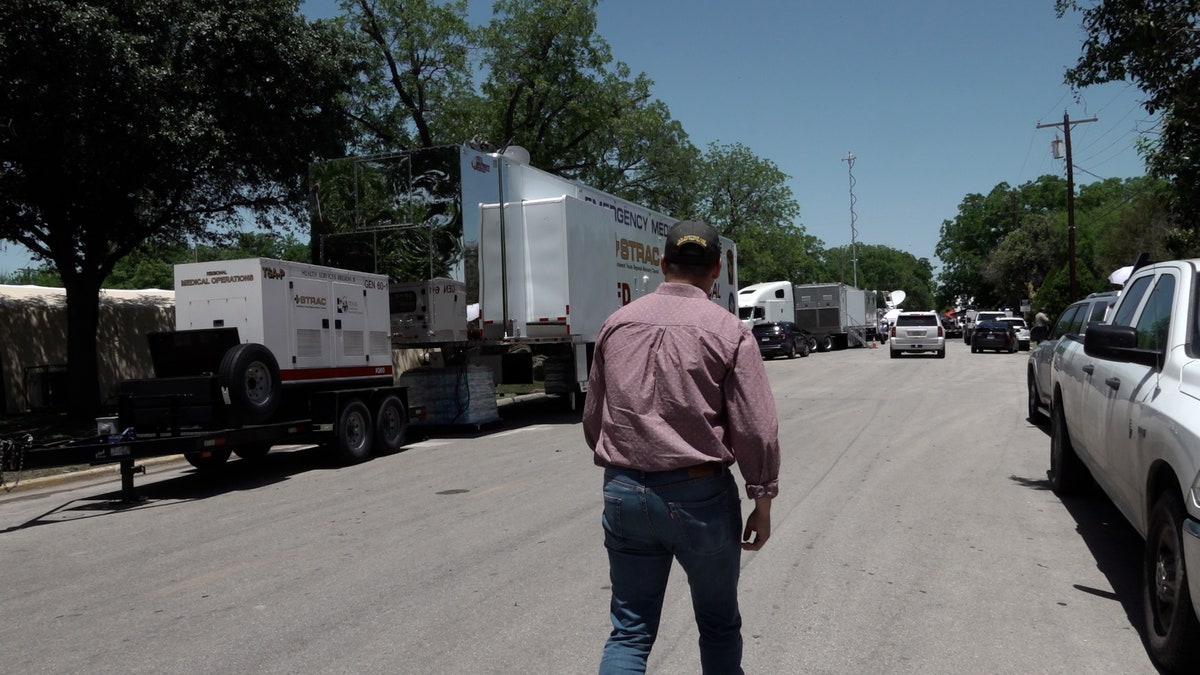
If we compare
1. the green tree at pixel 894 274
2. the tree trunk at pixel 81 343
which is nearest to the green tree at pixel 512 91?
the tree trunk at pixel 81 343

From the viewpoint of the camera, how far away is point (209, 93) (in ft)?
51.6

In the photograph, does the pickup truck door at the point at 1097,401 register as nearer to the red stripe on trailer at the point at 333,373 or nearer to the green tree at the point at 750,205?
the red stripe on trailer at the point at 333,373

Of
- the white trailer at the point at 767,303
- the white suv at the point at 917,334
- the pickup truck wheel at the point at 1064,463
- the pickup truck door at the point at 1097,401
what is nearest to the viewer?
the pickup truck door at the point at 1097,401

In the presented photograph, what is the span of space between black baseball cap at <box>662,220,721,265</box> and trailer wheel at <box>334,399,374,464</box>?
29.3 feet

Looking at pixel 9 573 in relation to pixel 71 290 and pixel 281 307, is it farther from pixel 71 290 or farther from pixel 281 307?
pixel 71 290

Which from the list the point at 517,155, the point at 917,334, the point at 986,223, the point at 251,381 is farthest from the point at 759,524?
the point at 986,223

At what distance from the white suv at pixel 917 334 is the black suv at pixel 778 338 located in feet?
15.7

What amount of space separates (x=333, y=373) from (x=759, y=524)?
30.6ft

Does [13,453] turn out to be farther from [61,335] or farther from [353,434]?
[61,335]

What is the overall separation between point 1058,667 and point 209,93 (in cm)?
1553

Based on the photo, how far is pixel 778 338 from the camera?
38500mm

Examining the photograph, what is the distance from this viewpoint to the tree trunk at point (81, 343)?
1683cm

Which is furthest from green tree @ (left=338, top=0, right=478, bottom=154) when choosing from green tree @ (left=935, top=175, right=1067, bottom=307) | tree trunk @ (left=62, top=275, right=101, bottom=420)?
green tree @ (left=935, top=175, right=1067, bottom=307)

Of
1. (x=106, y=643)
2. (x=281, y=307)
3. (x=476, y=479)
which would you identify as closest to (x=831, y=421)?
(x=476, y=479)
